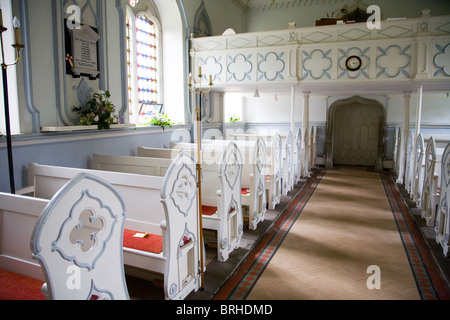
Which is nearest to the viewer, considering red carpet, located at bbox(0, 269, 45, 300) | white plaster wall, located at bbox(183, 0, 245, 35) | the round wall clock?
red carpet, located at bbox(0, 269, 45, 300)

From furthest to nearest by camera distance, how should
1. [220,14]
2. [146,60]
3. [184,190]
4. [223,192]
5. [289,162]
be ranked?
[220,14], [146,60], [289,162], [223,192], [184,190]

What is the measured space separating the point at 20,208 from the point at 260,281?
8.09 ft

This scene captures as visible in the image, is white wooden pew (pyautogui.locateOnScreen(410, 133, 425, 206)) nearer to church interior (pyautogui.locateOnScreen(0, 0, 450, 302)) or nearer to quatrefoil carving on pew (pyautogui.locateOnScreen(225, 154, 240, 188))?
church interior (pyautogui.locateOnScreen(0, 0, 450, 302))

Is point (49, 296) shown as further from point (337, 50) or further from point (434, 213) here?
point (337, 50)

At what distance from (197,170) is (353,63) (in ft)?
19.2

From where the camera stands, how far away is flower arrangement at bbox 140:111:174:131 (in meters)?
7.75

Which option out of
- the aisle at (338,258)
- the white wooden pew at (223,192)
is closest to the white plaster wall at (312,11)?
the aisle at (338,258)

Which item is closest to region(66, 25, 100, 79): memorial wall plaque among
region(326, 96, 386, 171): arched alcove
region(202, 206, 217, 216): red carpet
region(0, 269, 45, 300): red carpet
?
region(202, 206, 217, 216): red carpet

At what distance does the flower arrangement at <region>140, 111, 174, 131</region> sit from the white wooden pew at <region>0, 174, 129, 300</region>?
205 inches

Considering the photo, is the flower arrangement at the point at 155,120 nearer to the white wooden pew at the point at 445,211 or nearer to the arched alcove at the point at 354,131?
the white wooden pew at the point at 445,211

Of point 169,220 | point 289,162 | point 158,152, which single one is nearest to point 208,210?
point 169,220

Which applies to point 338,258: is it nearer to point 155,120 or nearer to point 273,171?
point 273,171

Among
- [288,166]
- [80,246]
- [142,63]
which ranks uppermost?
[142,63]

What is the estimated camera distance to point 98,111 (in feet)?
19.1
